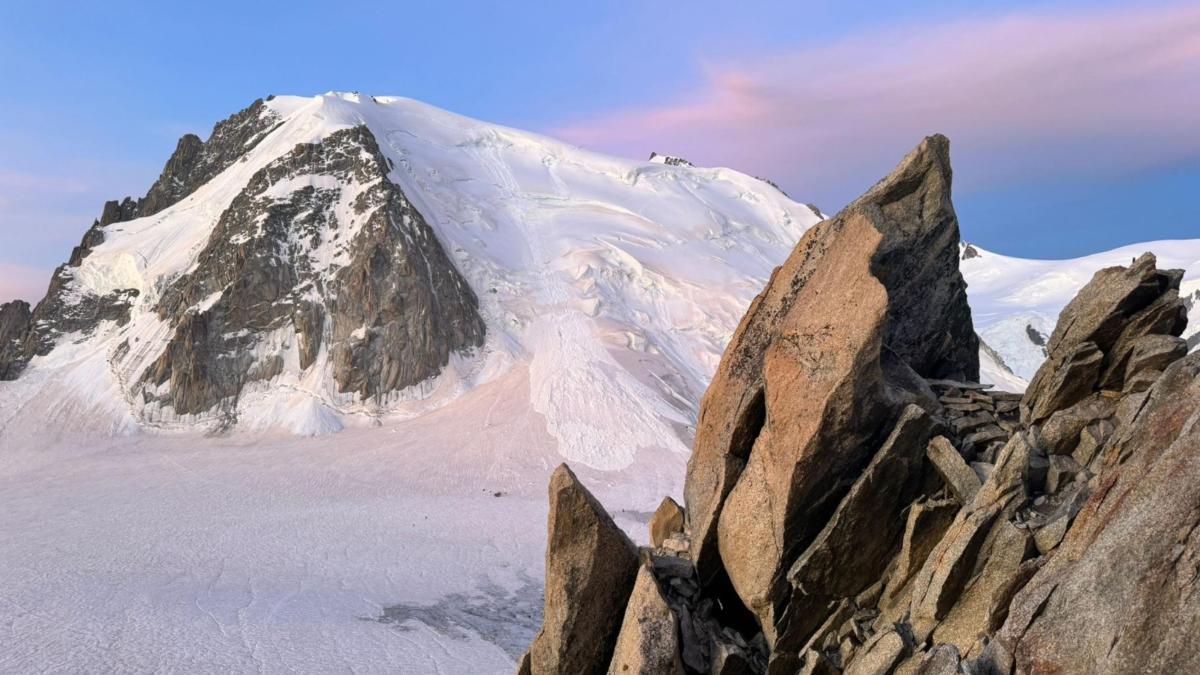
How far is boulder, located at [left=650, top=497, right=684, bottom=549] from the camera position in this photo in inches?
719

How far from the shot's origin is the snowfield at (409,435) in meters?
26.5

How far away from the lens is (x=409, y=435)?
55625 mm

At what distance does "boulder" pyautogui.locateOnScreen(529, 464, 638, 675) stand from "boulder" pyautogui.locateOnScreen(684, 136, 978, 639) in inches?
62.5

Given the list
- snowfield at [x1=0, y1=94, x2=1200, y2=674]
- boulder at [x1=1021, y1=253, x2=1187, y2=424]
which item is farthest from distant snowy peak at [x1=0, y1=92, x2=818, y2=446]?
boulder at [x1=1021, y1=253, x2=1187, y2=424]

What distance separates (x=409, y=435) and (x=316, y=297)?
1739cm

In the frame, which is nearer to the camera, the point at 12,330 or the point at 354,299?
the point at 354,299

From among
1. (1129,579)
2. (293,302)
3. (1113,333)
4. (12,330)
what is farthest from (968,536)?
(12,330)

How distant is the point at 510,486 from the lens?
154 ft

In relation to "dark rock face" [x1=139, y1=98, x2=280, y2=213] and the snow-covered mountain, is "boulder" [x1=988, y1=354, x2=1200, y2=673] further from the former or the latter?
"dark rock face" [x1=139, y1=98, x2=280, y2=213]

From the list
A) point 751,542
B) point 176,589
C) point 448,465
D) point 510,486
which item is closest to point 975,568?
point 751,542

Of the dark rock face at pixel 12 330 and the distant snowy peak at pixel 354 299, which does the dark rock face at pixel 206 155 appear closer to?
the distant snowy peak at pixel 354 299

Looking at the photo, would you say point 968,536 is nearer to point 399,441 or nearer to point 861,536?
point 861,536

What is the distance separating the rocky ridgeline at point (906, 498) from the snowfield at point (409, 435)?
1154 cm

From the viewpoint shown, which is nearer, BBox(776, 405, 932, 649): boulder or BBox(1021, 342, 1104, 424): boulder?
BBox(776, 405, 932, 649): boulder
